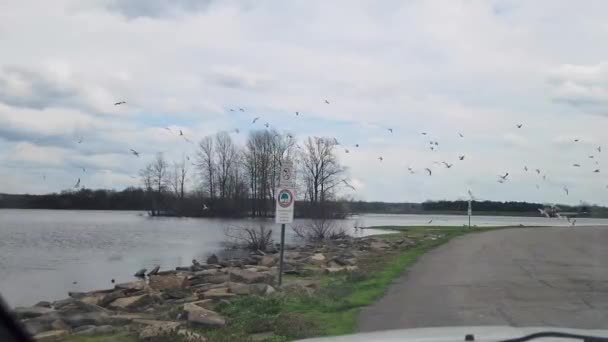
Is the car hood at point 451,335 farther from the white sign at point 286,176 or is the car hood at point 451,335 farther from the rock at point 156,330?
the white sign at point 286,176

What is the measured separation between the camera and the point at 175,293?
16047mm

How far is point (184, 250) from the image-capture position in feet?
117

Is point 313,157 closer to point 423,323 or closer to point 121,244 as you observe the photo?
point 121,244

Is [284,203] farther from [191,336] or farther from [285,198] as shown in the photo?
[191,336]

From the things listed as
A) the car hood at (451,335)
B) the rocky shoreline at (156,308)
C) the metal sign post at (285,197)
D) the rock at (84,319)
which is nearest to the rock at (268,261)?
the rocky shoreline at (156,308)

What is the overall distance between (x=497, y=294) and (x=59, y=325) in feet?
25.0

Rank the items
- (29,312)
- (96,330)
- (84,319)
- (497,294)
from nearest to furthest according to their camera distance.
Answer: (96,330), (84,319), (497,294), (29,312)

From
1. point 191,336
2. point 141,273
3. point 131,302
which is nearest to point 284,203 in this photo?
point 131,302

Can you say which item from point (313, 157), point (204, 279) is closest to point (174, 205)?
point (313, 157)

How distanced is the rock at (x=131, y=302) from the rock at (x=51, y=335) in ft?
11.3

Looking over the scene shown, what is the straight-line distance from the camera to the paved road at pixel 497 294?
372 inches

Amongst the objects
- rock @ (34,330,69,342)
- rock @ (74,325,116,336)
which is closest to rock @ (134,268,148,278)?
rock @ (34,330,69,342)

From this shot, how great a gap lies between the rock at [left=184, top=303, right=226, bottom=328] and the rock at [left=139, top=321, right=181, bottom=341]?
0.94 feet

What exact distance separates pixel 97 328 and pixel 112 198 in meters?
60.1
